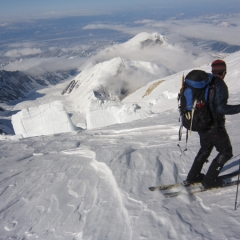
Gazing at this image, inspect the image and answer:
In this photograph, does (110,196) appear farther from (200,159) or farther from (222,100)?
(222,100)

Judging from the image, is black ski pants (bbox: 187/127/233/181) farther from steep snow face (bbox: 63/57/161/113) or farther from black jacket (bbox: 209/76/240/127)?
steep snow face (bbox: 63/57/161/113)

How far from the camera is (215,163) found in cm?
431

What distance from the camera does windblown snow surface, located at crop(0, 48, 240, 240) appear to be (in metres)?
3.79

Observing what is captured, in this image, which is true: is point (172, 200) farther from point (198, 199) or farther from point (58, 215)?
point (58, 215)

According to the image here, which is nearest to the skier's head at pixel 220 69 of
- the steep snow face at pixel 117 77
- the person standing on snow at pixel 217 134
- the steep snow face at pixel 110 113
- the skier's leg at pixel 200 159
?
the person standing on snow at pixel 217 134

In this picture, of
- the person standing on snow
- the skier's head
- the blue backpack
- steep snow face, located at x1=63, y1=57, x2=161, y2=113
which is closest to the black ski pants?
the person standing on snow

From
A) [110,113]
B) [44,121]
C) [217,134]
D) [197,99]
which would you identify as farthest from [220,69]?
[44,121]

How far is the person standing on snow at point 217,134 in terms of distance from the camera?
377 centimetres

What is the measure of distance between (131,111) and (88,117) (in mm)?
4561

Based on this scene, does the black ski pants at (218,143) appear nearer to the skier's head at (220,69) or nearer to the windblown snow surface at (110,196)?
the windblown snow surface at (110,196)

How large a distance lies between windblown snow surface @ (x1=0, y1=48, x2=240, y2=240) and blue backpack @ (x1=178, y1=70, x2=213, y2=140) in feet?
4.92

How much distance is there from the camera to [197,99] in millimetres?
3820

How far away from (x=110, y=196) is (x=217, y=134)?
8.02 ft

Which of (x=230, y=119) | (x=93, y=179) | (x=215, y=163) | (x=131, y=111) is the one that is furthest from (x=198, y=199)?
(x=131, y=111)
